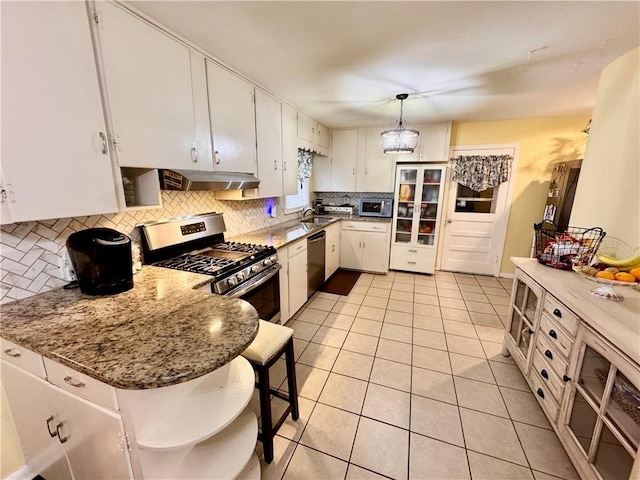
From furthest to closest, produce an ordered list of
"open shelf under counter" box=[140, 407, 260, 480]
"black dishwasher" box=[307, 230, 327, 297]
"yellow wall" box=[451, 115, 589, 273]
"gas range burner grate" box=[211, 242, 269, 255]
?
1. "yellow wall" box=[451, 115, 589, 273]
2. "black dishwasher" box=[307, 230, 327, 297]
3. "gas range burner grate" box=[211, 242, 269, 255]
4. "open shelf under counter" box=[140, 407, 260, 480]

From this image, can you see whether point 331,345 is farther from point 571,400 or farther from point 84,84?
point 84,84

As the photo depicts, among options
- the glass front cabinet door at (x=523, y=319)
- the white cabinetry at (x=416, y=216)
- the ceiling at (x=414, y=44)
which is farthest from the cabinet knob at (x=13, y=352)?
the white cabinetry at (x=416, y=216)

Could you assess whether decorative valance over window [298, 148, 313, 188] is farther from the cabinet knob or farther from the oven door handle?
the cabinet knob

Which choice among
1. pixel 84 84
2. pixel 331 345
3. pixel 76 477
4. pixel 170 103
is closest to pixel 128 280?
pixel 76 477

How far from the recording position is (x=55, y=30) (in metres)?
1.13

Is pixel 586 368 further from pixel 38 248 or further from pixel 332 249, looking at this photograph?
pixel 332 249

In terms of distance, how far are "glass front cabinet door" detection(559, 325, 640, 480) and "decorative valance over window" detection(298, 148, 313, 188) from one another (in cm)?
360

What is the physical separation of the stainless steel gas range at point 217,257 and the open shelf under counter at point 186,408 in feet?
2.04

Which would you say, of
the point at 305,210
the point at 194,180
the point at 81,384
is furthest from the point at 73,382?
the point at 305,210

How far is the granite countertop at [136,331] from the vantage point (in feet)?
2.74

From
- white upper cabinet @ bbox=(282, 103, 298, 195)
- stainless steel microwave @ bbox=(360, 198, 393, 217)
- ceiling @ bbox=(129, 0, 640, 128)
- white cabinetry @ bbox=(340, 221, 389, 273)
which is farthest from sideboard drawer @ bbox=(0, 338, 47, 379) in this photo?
stainless steel microwave @ bbox=(360, 198, 393, 217)

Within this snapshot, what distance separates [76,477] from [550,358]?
99.6 inches

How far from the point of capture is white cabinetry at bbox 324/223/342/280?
3808mm

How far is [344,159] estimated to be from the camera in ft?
14.6
